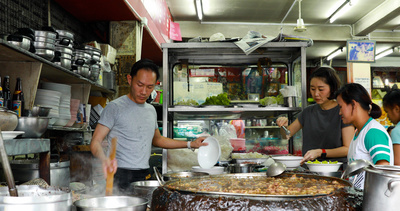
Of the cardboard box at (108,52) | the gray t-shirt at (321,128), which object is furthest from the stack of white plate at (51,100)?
the gray t-shirt at (321,128)

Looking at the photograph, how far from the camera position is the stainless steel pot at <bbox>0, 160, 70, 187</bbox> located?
2277mm

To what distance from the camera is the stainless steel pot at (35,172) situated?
228cm

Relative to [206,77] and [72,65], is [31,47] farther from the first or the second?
[206,77]

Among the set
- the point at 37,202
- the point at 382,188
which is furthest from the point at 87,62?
the point at 382,188

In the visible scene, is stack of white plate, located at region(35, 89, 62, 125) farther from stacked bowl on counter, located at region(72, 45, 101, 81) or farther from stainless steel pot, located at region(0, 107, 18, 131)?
stainless steel pot, located at region(0, 107, 18, 131)

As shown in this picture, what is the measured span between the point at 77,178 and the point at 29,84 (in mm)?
1338

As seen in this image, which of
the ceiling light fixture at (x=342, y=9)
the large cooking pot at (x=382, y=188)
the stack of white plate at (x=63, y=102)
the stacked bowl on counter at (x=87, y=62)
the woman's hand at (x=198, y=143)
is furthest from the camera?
the ceiling light fixture at (x=342, y=9)

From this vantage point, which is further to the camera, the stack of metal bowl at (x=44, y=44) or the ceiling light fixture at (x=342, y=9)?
the ceiling light fixture at (x=342, y=9)

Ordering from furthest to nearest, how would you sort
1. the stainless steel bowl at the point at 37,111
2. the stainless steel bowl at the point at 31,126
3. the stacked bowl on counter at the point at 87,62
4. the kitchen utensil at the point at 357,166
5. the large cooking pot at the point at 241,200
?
the stacked bowl on counter at the point at 87,62
the stainless steel bowl at the point at 37,111
the stainless steel bowl at the point at 31,126
the kitchen utensil at the point at 357,166
the large cooking pot at the point at 241,200

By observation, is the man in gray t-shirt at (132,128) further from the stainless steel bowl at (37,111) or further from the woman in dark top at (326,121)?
the woman in dark top at (326,121)

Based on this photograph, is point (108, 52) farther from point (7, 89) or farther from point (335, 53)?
point (335, 53)

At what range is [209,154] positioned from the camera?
2.85 meters

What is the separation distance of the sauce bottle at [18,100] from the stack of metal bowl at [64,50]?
0.40 meters

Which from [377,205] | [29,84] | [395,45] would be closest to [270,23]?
[395,45]
